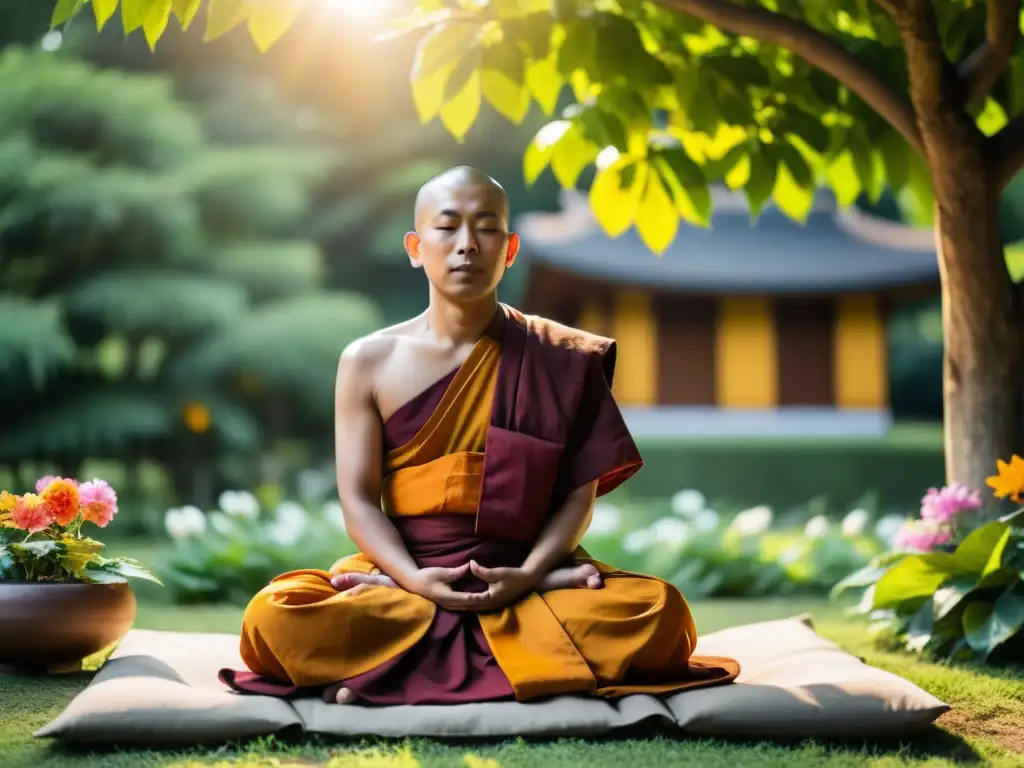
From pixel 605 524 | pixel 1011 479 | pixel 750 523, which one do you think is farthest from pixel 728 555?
pixel 1011 479

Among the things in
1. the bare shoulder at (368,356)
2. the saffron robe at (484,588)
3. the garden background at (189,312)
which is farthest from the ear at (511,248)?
the garden background at (189,312)

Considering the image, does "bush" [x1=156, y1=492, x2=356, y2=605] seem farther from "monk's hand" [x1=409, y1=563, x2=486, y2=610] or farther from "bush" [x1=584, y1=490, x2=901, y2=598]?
"monk's hand" [x1=409, y1=563, x2=486, y2=610]

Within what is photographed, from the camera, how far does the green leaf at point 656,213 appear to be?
3.87 metres

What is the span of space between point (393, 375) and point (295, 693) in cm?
84

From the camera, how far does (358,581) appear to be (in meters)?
2.95

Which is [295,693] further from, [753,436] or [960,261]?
[753,436]

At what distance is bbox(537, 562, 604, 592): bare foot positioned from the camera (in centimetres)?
297

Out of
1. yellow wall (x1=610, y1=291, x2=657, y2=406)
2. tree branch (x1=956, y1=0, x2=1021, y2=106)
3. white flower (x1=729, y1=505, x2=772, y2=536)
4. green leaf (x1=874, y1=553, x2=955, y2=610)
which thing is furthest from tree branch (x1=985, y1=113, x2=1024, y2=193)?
yellow wall (x1=610, y1=291, x2=657, y2=406)

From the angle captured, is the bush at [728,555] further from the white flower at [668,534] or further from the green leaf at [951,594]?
the green leaf at [951,594]

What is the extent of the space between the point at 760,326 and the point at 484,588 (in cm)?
1112

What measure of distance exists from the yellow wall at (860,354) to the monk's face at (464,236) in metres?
11.2

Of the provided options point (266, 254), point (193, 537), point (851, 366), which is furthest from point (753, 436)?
point (193, 537)

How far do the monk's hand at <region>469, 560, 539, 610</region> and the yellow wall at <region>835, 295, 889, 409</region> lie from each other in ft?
37.3

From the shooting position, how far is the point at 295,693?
279 centimetres
